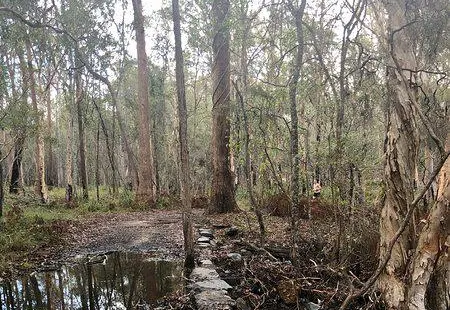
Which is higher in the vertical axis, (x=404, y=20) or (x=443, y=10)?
(x=443, y=10)

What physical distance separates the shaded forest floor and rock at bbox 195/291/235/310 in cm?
11

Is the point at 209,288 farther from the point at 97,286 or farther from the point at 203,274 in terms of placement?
the point at 97,286

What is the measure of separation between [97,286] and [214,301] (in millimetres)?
2015

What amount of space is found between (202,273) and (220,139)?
6.64 m

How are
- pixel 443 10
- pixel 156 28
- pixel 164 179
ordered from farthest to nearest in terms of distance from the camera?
pixel 164 179
pixel 156 28
pixel 443 10

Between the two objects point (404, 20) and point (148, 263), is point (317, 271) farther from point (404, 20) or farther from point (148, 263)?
point (404, 20)

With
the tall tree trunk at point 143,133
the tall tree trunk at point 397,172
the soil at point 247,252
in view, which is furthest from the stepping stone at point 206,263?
the tall tree trunk at point 143,133

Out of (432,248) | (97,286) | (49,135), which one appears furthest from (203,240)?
(49,135)

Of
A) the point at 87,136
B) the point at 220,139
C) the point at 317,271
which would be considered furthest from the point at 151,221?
the point at 87,136

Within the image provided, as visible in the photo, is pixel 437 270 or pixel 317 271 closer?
pixel 437 270

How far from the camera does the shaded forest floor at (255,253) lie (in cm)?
478

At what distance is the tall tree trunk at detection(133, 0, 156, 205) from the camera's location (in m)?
15.2

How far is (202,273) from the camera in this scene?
5445mm

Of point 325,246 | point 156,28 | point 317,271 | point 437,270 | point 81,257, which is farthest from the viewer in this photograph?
point 156,28
